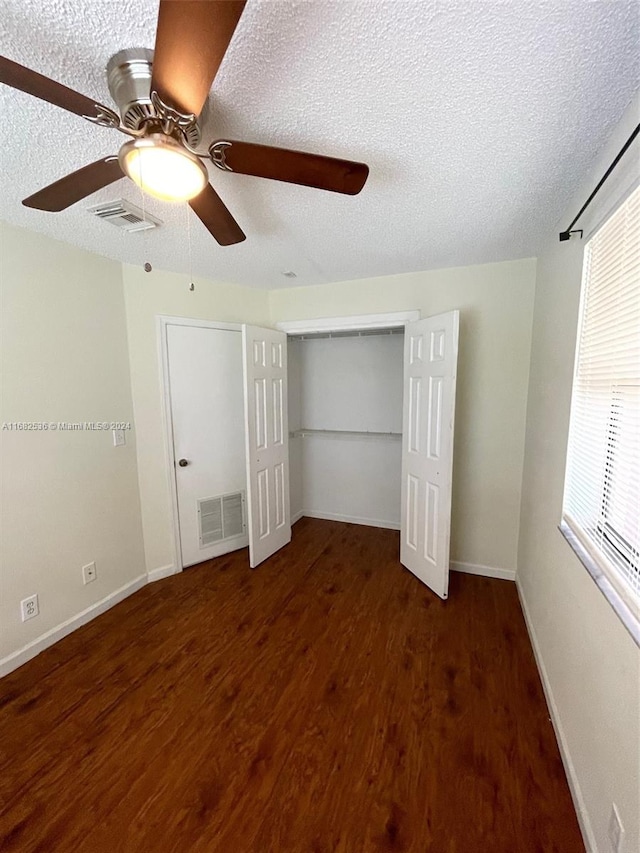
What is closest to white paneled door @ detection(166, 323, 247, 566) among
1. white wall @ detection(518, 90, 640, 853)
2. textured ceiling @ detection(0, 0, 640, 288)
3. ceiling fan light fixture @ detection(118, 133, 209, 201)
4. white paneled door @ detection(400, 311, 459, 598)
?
textured ceiling @ detection(0, 0, 640, 288)

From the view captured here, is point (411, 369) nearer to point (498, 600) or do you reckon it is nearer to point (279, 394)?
point (279, 394)

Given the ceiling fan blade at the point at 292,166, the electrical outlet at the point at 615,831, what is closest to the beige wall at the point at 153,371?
the ceiling fan blade at the point at 292,166

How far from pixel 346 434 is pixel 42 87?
10.5 ft

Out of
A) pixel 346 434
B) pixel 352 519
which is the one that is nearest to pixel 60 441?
pixel 346 434

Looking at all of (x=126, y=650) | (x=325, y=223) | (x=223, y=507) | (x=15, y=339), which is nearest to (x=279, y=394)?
(x=223, y=507)

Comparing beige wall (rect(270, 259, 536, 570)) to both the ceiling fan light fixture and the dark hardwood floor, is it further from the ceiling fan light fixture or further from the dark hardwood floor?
the ceiling fan light fixture

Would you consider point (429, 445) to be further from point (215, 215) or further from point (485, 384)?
point (215, 215)

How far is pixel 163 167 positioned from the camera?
987 millimetres

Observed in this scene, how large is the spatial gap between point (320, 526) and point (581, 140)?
3.42 m

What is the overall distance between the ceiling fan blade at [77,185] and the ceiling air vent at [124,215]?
41 cm

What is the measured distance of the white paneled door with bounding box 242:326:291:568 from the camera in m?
2.72

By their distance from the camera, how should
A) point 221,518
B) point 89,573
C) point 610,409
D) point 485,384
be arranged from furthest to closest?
point 221,518, point 485,384, point 89,573, point 610,409

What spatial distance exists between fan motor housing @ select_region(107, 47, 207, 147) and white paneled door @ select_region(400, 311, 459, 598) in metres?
1.86

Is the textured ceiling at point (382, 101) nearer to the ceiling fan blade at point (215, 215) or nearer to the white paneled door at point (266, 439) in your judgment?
the ceiling fan blade at point (215, 215)
